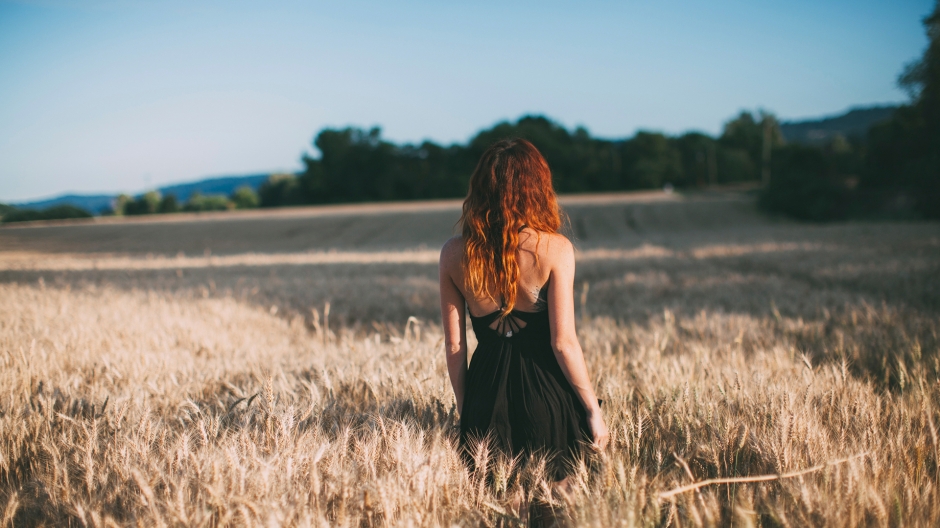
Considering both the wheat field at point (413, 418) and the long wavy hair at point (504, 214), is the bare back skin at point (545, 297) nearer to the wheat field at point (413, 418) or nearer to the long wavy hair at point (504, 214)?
the long wavy hair at point (504, 214)

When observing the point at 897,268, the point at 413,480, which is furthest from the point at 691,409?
the point at 897,268

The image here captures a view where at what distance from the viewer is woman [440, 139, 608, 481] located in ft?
6.86

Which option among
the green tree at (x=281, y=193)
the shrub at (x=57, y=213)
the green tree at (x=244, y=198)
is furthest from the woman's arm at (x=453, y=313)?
the green tree at (x=244, y=198)

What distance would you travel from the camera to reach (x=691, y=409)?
240 centimetres

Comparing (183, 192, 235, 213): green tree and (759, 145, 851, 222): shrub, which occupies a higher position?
(183, 192, 235, 213): green tree

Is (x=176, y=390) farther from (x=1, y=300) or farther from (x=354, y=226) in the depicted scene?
(x=354, y=226)

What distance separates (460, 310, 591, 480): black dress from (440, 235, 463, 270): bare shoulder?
325mm

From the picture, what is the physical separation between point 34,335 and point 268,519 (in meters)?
4.00

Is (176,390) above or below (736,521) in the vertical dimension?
above

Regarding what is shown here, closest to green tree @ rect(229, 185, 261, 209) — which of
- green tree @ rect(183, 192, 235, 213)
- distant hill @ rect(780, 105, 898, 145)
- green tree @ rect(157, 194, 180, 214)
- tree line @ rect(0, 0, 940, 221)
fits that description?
tree line @ rect(0, 0, 940, 221)

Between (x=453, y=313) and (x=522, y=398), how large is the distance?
52 centimetres

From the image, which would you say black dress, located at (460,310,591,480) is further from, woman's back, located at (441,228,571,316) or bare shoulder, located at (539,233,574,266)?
bare shoulder, located at (539,233,574,266)

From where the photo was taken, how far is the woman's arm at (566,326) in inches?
82.1

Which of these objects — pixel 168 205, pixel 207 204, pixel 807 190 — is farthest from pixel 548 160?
pixel 168 205
